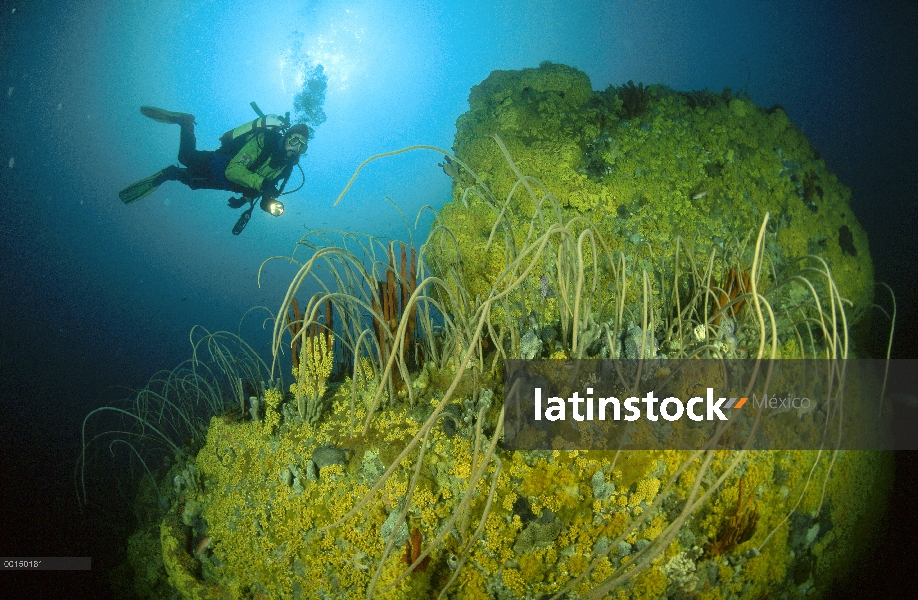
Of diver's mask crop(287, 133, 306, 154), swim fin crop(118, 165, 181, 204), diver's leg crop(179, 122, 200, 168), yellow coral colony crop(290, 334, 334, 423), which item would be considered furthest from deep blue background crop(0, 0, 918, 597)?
yellow coral colony crop(290, 334, 334, 423)

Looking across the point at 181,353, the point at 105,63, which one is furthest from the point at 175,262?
the point at 105,63

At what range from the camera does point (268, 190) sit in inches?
295

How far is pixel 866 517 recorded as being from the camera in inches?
107

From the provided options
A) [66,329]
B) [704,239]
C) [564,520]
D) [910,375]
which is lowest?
[66,329]

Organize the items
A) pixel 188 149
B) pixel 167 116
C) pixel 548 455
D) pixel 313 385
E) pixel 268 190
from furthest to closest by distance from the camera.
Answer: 1. pixel 268 190
2. pixel 188 149
3. pixel 167 116
4. pixel 313 385
5. pixel 548 455

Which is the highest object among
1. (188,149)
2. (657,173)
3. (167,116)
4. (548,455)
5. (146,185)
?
(167,116)

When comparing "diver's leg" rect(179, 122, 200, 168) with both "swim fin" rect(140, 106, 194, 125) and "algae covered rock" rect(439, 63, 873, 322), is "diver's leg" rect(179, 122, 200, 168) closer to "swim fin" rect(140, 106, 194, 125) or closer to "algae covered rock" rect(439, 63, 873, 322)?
"swim fin" rect(140, 106, 194, 125)

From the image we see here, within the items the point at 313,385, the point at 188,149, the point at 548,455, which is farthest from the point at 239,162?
the point at 548,455

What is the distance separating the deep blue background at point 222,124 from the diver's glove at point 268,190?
0.86 meters

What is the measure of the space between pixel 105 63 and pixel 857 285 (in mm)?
22811

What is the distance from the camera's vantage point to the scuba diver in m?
6.96

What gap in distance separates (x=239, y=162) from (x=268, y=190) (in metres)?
0.70

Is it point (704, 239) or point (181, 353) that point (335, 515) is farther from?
point (181, 353)

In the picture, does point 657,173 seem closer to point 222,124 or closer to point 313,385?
point 313,385
